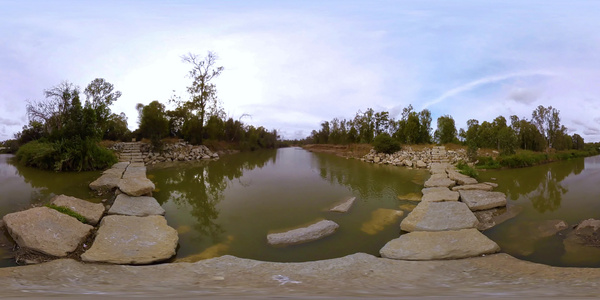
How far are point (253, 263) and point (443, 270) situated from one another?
2.26 meters

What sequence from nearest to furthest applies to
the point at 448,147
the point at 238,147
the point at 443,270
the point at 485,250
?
the point at 443,270 < the point at 485,250 < the point at 448,147 < the point at 238,147

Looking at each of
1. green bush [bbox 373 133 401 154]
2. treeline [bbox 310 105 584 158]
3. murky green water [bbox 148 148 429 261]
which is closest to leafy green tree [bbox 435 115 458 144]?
treeline [bbox 310 105 584 158]

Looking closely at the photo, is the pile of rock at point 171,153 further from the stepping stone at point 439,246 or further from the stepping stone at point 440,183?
the stepping stone at point 439,246

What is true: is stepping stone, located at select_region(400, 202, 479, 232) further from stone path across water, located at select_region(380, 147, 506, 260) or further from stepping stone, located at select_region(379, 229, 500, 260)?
stepping stone, located at select_region(379, 229, 500, 260)

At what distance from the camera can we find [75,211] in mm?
4586

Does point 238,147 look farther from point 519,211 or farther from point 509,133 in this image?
point 519,211

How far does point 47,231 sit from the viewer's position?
3.63 metres

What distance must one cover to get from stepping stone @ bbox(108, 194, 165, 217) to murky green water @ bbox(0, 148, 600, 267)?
360 millimetres

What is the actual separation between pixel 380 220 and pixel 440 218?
108 centimetres

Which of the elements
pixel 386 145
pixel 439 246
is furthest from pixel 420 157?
pixel 439 246

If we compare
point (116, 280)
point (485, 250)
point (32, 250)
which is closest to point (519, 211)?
point (485, 250)

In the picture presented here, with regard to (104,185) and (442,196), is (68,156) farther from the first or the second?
(442,196)

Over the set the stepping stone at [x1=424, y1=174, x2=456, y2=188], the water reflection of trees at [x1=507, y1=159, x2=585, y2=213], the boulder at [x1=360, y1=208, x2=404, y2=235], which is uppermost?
the stepping stone at [x1=424, y1=174, x2=456, y2=188]

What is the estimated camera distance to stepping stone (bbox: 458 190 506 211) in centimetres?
→ 568
